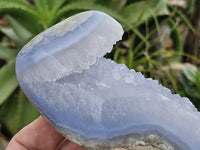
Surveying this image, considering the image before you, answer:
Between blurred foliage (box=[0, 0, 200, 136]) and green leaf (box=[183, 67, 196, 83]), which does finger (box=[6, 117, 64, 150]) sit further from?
A: green leaf (box=[183, 67, 196, 83])

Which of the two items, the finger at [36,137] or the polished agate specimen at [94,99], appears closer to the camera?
the polished agate specimen at [94,99]

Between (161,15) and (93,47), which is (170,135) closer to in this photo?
(93,47)

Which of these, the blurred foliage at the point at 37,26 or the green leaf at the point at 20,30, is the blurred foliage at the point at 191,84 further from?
the green leaf at the point at 20,30

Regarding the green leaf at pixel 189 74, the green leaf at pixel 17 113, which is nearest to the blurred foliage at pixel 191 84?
the green leaf at pixel 189 74

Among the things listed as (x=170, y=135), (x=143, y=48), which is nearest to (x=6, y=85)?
(x=143, y=48)

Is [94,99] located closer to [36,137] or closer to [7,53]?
[36,137]

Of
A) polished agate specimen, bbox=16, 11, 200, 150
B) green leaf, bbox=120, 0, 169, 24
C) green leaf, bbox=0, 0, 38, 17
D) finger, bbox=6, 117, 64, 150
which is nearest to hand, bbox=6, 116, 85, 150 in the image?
finger, bbox=6, 117, 64, 150

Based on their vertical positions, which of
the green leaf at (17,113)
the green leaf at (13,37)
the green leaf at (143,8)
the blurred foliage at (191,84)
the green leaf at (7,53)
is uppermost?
the green leaf at (143,8)

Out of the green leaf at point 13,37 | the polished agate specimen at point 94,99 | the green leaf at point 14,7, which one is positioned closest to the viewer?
the polished agate specimen at point 94,99
